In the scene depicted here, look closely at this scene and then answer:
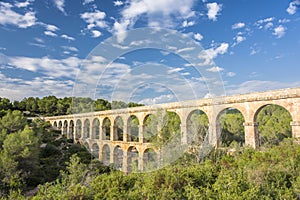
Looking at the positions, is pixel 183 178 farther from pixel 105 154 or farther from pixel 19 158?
pixel 105 154

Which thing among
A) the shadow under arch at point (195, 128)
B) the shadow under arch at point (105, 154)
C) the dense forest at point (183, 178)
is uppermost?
the shadow under arch at point (195, 128)

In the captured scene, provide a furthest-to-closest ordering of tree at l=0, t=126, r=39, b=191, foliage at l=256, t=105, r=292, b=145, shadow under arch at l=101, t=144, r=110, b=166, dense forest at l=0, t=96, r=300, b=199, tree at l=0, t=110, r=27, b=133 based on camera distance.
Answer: foliage at l=256, t=105, r=292, b=145 → shadow under arch at l=101, t=144, r=110, b=166 → tree at l=0, t=110, r=27, b=133 → tree at l=0, t=126, r=39, b=191 → dense forest at l=0, t=96, r=300, b=199

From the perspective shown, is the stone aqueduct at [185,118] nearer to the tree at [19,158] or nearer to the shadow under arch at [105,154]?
the shadow under arch at [105,154]

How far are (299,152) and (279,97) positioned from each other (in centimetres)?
421

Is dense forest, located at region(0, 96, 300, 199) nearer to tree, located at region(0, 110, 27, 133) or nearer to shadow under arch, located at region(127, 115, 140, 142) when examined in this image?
tree, located at region(0, 110, 27, 133)

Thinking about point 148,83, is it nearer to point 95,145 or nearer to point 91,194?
point 91,194

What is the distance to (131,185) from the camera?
501cm

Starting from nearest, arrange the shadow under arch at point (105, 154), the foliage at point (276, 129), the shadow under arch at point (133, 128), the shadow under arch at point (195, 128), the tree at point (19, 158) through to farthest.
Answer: the tree at point (19, 158) → the shadow under arch at point (195, 128) → the shadow under arch at point (105, 154) → the foliage at point (276, 129) → the shadow under arch at point (133, 128)

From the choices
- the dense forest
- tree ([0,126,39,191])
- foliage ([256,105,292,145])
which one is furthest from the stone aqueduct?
foliage ([256,105,292,145])

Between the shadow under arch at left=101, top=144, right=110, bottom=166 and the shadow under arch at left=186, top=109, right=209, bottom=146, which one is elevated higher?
the shadow under arch at left=186, top=109, right=209, bottom=146

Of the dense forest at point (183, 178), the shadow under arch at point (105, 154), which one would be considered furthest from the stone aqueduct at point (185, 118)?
the dense forest at point (183, 178)

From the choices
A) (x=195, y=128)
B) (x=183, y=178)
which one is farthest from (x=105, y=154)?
(x=183, y=178)

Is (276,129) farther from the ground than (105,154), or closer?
farther from the ground

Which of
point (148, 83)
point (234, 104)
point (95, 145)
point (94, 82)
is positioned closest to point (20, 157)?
Answer: point (95, 145)
